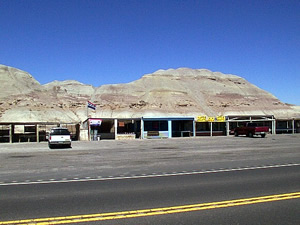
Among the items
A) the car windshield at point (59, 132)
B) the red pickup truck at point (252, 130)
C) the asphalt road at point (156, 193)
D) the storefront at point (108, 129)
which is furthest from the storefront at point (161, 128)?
the asphalt road at point (156, 193)

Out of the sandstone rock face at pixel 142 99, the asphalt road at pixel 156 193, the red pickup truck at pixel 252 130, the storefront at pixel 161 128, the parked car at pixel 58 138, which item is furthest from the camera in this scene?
the sandstone rock face at pixel 142 99

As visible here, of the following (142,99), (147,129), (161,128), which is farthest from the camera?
(142,99)

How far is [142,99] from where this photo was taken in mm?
95062

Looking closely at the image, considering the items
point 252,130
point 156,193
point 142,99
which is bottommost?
point 156,193

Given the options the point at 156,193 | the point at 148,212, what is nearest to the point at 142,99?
the point at 156,193

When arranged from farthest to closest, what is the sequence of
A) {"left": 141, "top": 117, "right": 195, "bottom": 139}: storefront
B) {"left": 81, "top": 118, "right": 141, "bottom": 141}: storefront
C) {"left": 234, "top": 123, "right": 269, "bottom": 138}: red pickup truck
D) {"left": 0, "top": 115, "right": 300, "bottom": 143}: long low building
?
{"left": 141, "top": 117, "right": 195, "bottom": 139}: storefront, {"left": 81, "top": 118, "right": 141, "bottom": 141}: storefront, {"left": 0, "top": 115, "right": 300, "bottom": 143}: long low building, {"left": 234, "top": 123, "right": 269, "bottom": 138}: red pickup truck

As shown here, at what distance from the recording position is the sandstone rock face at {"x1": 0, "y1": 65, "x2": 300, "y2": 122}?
254 ft

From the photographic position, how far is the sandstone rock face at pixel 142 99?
77312mm

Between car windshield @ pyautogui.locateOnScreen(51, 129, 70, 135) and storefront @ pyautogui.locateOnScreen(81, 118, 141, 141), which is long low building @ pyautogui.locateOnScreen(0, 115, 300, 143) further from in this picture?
car windshield @ pyautogui.locateOnScreen(51, 129, 70, 135)

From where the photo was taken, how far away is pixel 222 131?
48.3 metres

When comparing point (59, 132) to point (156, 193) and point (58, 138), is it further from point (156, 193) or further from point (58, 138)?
point (156, 193)

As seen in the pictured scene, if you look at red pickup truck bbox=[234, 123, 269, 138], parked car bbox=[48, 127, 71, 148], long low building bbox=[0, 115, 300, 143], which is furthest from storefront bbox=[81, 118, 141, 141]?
red pickup truck bbox=[234, 123, 269, 138]

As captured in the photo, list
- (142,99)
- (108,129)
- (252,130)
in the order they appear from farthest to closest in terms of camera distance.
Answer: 1. (142,99)
2. (108,129)
3. (252,130)

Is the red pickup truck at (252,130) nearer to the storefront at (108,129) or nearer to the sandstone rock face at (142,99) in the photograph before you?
the storefront at (108,129)
